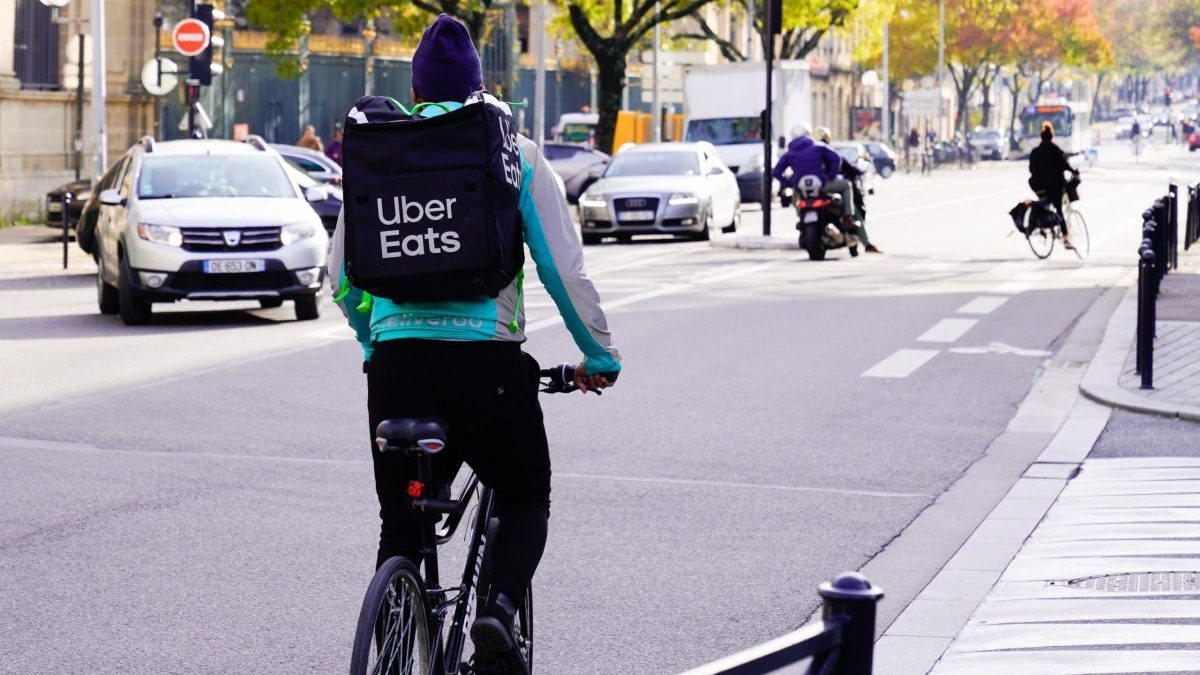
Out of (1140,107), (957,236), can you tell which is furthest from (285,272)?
(1140,107)

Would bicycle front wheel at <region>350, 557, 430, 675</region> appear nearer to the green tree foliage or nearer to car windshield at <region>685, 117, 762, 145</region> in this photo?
the green tree foliage

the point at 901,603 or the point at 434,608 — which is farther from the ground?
the point at 434,608

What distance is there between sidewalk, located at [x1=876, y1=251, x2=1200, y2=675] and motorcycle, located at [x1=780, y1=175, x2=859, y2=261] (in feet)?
48.8

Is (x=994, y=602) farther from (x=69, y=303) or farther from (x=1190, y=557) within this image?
(x=69, y=303)

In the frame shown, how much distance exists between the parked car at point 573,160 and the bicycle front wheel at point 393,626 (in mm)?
41047

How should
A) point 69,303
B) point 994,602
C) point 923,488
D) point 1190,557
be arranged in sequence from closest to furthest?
point 994,602, point 1190,557, point 923,488, point 69,303

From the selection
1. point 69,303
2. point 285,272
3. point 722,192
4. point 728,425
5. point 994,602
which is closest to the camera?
point 994,602

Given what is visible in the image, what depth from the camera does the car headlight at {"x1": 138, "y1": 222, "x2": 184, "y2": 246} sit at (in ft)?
58.7

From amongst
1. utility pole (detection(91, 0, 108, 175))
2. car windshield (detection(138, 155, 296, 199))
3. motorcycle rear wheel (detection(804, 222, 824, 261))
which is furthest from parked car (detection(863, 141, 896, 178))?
car windshield (detection(138, 155, 296, 199))

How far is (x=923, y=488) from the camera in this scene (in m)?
9.64

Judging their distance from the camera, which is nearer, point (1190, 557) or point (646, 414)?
point (1190, 557)

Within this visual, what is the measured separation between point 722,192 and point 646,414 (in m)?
20.9

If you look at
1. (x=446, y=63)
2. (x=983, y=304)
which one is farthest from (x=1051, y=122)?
(x=446, y=63)

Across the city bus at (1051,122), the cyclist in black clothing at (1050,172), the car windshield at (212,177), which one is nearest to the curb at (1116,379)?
the car windshield at (212,177)
